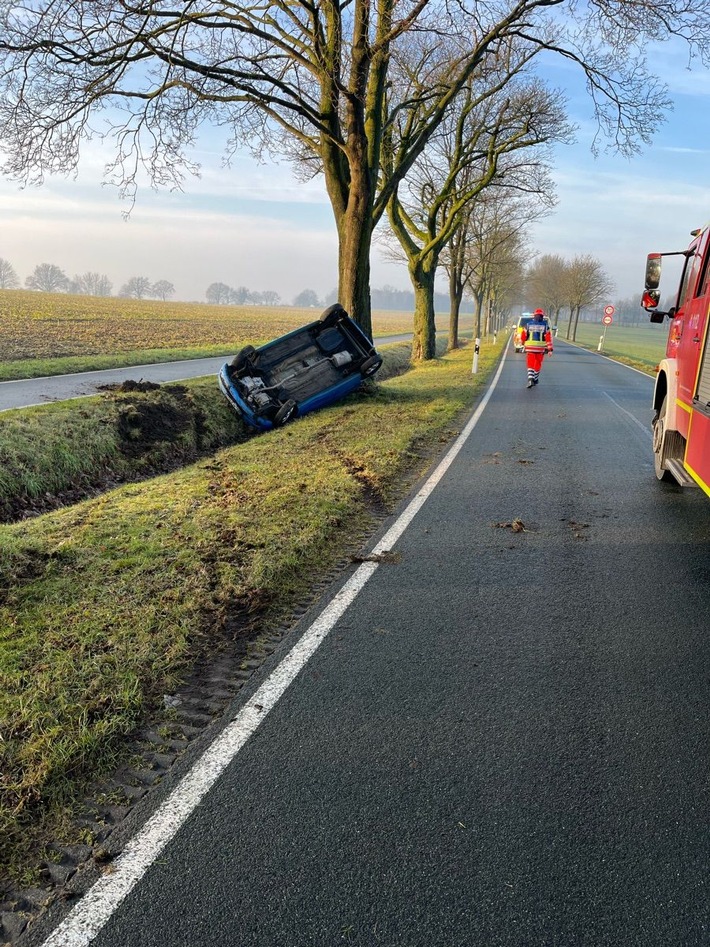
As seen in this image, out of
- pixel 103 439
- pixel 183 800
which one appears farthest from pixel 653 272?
pixel 103 439

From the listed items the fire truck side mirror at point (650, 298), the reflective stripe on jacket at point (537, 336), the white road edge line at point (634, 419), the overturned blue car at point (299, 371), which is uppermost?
the fire truck side mirror at point (650, 298)

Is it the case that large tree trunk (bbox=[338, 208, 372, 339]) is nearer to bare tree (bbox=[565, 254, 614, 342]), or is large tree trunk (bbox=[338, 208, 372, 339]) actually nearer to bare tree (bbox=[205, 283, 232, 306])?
bare tree (bbox=[565, 254, 614, 342])

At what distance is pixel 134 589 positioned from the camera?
4.43 meters

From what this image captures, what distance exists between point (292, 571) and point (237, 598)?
24.2 inches

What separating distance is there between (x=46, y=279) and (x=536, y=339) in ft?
503

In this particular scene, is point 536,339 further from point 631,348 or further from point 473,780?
point 631,348

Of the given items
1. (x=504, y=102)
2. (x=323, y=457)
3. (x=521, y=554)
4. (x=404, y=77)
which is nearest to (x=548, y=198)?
(x=504, y=102)

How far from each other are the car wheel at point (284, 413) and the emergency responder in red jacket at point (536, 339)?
7.41m

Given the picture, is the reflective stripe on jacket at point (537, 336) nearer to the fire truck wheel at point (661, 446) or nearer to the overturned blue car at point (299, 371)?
the overturned blue car at point (299, 371)

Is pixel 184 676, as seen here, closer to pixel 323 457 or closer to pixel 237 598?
pixel 237 598

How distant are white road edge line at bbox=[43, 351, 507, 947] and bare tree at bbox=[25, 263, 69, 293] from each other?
15980 centimetres

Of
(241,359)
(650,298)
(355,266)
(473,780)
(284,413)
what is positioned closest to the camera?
(473,780)

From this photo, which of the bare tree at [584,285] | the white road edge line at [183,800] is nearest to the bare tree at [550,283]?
the bare tree at [584,285]

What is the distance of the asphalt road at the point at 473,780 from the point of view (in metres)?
2.05
